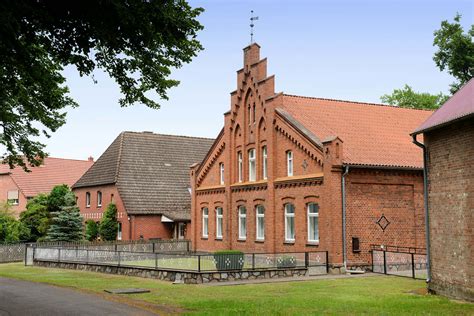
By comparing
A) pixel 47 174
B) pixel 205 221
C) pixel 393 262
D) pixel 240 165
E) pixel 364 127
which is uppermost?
pixel 47 174

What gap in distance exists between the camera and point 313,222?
27.1 meters

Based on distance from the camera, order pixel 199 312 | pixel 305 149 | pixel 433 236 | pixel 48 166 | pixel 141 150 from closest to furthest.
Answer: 1. pixel 199 312
2. pixel 433 236
3. pixel 305 149
4. pixel 141 150
5. pixel 48 166

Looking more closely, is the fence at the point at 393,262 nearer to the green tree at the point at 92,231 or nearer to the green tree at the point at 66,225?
the green tree at the point at 66,225

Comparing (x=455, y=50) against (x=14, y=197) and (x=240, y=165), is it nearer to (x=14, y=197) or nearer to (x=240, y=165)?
(x=240, y=165)

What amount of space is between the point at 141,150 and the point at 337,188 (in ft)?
83.1

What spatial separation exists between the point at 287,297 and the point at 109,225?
1124 inches

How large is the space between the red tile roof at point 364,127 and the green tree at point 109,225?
18771 mm

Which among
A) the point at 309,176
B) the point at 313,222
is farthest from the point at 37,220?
the point at 309,176

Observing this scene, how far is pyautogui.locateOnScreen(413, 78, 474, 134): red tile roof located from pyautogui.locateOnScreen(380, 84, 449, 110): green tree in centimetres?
3503

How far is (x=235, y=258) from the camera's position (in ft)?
74.2

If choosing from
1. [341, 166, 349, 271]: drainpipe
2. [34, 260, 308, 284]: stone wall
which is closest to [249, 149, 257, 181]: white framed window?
[341, 166, 349, 271]: drainpipe

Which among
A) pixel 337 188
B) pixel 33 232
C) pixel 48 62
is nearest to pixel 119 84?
pixel 48 62

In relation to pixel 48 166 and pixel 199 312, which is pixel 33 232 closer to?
pixel 48 166

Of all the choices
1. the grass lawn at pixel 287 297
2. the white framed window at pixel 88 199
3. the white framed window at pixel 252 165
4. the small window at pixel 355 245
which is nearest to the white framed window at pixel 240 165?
the white framed window at pixel 252 165
